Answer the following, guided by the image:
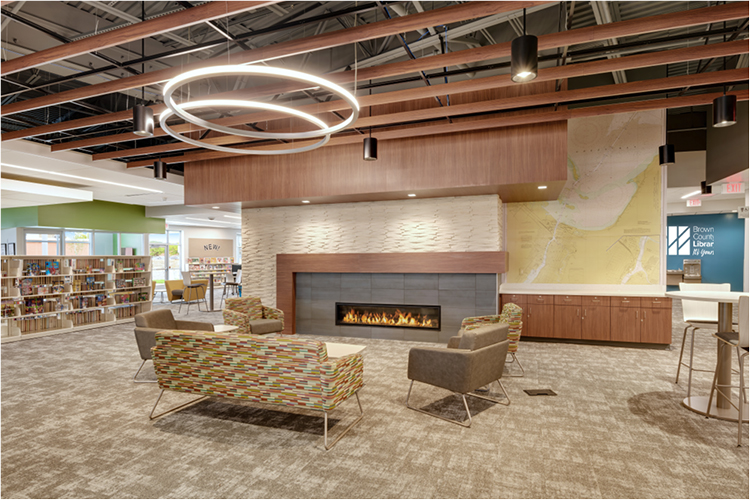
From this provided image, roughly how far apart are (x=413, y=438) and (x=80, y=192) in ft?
33.0

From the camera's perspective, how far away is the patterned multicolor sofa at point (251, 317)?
6973mm

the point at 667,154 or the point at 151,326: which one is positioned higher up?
the point at 667,154

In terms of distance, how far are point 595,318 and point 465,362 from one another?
179 inches

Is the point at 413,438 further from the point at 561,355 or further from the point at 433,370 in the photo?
the point at 561,355

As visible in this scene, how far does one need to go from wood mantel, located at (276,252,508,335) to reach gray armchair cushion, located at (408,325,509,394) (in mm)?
3125

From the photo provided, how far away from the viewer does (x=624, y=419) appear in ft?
13.2

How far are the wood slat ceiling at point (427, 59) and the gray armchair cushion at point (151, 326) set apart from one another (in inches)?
105

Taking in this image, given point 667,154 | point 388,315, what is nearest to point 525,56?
point 667,154

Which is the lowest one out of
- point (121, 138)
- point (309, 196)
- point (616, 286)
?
point (616, 286)

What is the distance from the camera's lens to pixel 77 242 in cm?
1354

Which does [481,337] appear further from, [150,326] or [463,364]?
[150,326]

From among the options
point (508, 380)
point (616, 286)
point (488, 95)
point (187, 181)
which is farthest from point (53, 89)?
point (616, 286)

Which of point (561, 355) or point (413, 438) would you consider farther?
point (561, 355)

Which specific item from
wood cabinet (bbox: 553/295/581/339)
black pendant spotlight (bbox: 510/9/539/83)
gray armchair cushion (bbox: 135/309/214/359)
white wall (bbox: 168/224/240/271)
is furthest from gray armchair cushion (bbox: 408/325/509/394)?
white wall (bbox: 168/224/240/271)
